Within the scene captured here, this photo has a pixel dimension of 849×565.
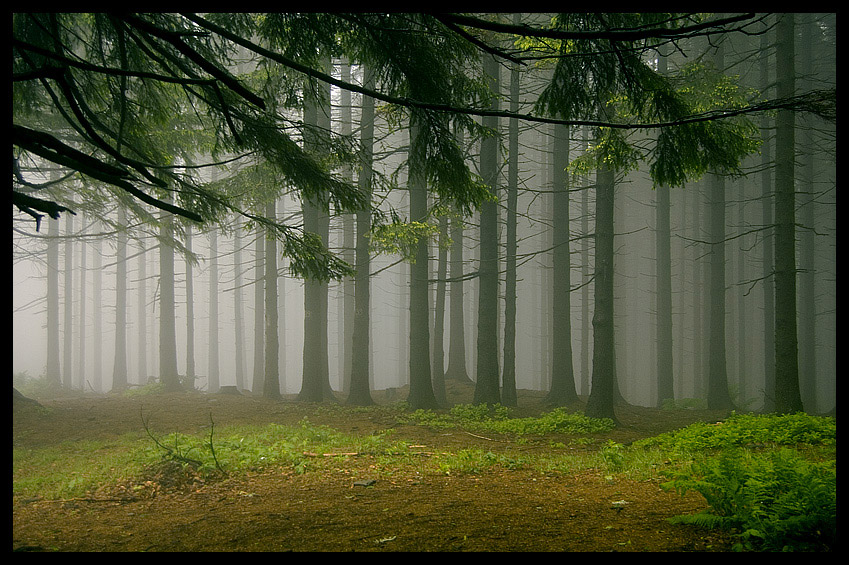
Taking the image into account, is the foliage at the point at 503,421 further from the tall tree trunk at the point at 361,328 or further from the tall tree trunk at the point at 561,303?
the tall tree trunk at the point at 561,303

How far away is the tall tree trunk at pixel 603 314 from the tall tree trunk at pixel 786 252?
9.72 feet

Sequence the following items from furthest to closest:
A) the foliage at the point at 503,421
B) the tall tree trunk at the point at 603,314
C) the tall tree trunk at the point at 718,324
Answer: the tall tree trunk at the point at 718,324 → the tall tree trunk at the point at 603,314 → the foliage at the point at 503,421

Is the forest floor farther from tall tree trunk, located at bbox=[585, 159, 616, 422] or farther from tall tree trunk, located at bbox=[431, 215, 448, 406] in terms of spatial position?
tall tree trunk, located at bbox=[431, 215, 448, 406]

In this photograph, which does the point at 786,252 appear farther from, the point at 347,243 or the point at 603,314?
the point at 347,243

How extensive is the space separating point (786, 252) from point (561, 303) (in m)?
5.86

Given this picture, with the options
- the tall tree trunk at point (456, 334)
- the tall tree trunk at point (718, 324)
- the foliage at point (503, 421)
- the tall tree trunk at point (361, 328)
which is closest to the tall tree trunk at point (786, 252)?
the foliage at point (503, 421)

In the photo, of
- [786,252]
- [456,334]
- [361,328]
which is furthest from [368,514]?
[456,334]

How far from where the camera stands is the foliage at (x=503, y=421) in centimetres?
1017

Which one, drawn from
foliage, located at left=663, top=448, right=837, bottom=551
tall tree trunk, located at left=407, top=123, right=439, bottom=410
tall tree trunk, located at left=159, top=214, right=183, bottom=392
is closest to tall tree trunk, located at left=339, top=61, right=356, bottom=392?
tall tree trunk, located at left=407, top=123, right=439, bottom=410

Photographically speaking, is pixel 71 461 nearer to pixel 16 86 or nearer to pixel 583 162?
pixel 16 86

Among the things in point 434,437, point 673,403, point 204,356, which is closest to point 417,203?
point 434,437

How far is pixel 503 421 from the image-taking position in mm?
11180

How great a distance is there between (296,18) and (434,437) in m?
7.33

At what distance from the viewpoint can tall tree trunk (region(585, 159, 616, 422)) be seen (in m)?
10.8
